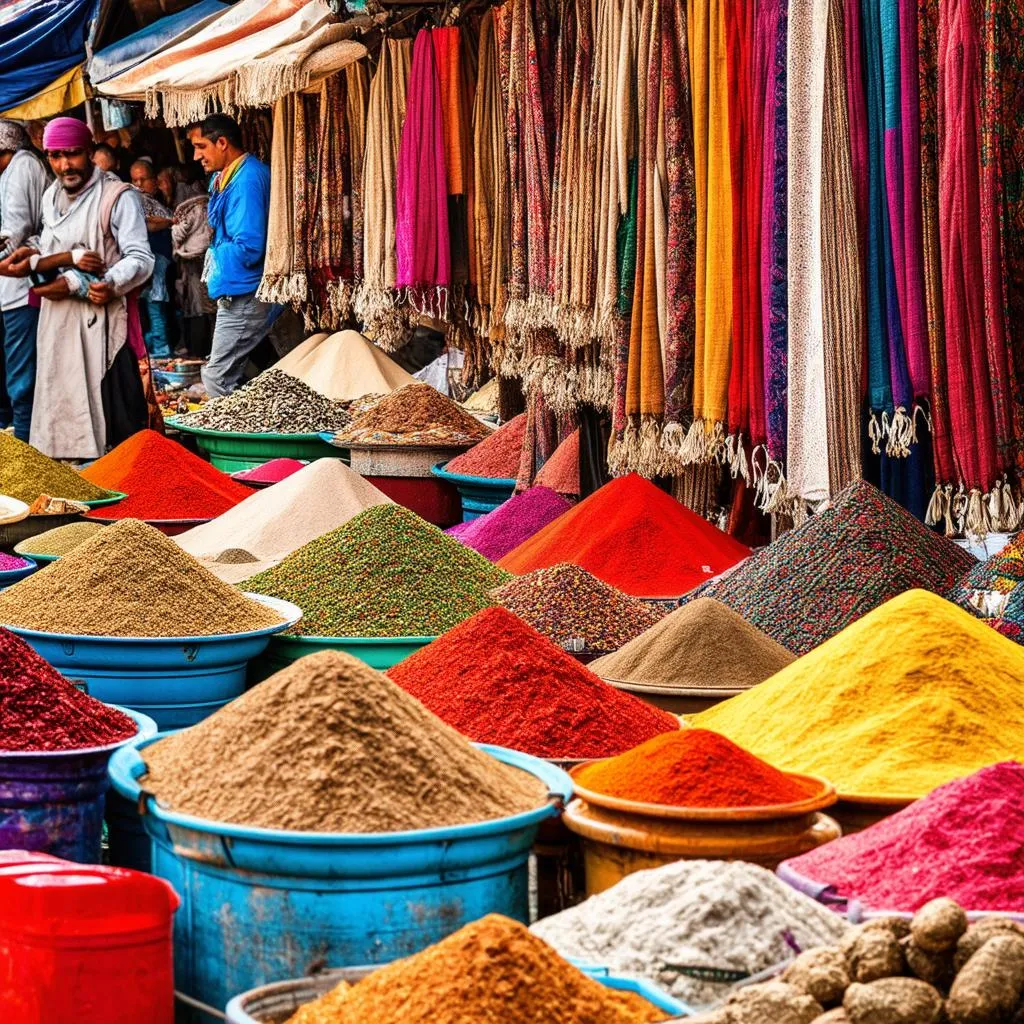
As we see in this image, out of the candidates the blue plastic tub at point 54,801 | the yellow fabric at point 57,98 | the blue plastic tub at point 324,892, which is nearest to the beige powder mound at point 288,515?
the blue plastic tub at point 54,801

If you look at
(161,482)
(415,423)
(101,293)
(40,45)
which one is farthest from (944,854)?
(40,45)

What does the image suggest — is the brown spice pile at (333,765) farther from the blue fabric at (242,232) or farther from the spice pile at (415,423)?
the blue fabric at (242,232)

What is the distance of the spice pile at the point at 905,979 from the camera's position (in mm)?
1379

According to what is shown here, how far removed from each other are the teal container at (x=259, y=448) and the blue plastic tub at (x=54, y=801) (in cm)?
349

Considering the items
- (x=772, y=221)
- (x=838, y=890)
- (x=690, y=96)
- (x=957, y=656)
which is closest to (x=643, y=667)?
(x=957, y=656)

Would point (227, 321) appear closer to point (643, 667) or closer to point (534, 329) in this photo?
point (534, 329)

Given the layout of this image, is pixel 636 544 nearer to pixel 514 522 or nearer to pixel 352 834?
pixel 514 522

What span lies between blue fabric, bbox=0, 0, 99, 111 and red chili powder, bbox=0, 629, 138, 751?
16.6ft

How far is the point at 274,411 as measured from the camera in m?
5.57

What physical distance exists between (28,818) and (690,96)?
2.30 metres

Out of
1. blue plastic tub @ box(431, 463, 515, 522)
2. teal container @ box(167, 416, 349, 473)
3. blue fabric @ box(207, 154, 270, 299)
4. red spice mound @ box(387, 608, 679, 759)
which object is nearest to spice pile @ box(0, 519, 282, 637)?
red spice mound @ box(387, 608, 679, 759)

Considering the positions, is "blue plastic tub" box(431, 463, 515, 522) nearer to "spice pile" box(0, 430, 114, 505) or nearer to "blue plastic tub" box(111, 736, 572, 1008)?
"spice pile" box(0, 430, 114, 505)

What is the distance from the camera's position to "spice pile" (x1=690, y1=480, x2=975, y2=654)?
2836 millimetres

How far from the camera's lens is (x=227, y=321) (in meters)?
6.50
